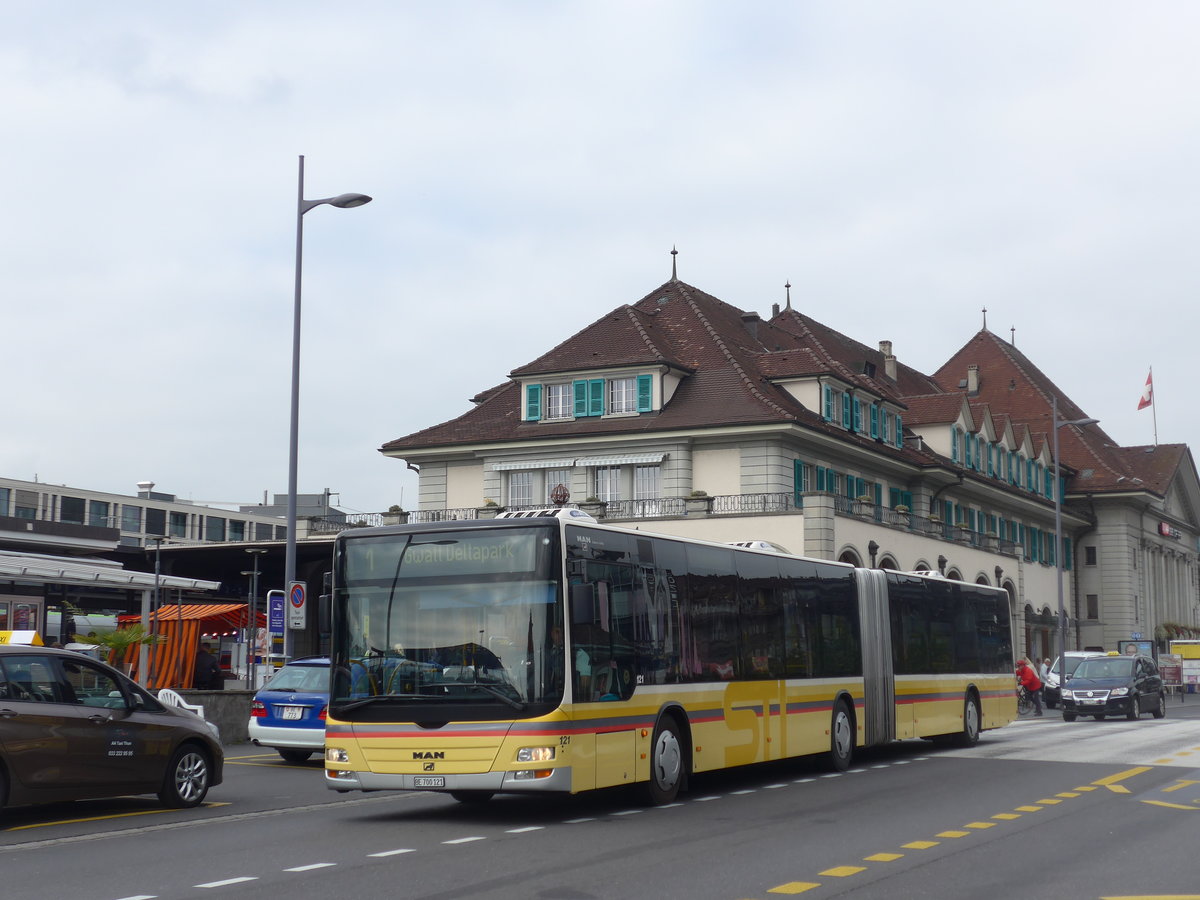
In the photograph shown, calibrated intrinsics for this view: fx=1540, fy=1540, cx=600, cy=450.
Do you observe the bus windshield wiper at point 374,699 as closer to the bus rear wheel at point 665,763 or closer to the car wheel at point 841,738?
the bus rear wheel at point 665,763

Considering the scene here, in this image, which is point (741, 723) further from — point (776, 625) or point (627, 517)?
point (627, 517)

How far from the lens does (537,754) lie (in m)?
13.9

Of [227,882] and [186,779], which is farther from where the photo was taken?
[186,779]

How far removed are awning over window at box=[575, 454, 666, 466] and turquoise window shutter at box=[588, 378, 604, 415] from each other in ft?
6.00

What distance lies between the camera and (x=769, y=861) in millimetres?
11594

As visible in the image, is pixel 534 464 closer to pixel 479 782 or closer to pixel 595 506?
pixel 595 506

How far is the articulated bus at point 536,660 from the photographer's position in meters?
14.1

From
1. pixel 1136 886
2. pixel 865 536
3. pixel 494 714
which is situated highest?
pixel 865 536

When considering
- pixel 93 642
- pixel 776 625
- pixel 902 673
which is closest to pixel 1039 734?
pixel 902 673

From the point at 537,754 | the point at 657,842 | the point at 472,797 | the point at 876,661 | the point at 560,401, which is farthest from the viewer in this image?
the point at 560,401

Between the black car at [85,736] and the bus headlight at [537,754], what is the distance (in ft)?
12.9

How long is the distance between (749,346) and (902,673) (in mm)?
33956

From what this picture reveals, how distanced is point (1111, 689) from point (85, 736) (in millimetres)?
31670

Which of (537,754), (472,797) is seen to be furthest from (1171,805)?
(472,797)
